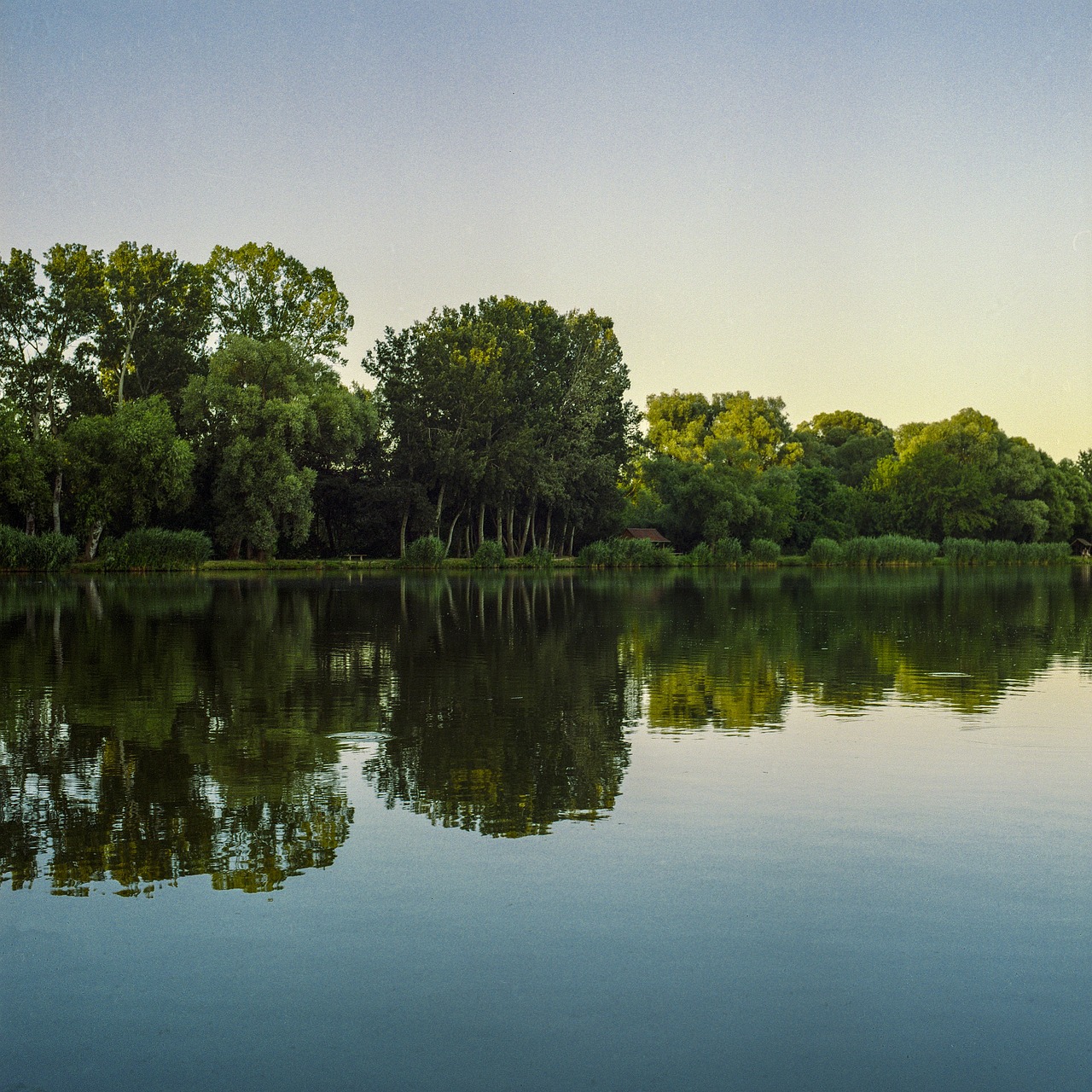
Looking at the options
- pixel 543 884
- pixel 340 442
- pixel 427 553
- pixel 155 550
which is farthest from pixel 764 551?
pixel 543 884

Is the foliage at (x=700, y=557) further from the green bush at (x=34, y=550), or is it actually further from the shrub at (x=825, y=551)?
the green bush at (x=34, y=550)

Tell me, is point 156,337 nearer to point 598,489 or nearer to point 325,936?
point 598,489

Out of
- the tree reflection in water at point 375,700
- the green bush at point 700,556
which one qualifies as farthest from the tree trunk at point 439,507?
the tree reflection in water at point 375,700

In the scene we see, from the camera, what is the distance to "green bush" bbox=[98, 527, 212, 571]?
59.7 meters

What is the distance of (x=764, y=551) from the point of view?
282 feet

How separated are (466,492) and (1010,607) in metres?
48.6

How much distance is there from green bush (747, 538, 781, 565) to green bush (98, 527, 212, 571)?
4122 centimetres

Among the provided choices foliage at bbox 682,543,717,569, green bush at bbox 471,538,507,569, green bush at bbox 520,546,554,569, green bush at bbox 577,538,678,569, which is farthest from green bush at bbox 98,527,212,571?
foliage at bbox 682,543,717,569

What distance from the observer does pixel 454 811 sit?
8.19 metres

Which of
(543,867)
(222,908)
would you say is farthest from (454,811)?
(222,908)

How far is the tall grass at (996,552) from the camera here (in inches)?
3610

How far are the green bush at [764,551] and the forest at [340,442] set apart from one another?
5.72 metres

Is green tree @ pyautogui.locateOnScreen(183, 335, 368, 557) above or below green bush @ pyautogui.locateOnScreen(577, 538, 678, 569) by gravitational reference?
above

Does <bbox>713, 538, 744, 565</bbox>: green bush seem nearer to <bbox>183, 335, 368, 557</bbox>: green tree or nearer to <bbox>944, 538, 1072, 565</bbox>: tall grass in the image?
<bbox>944, 538, 1072, 565</bbox>: tall grass
